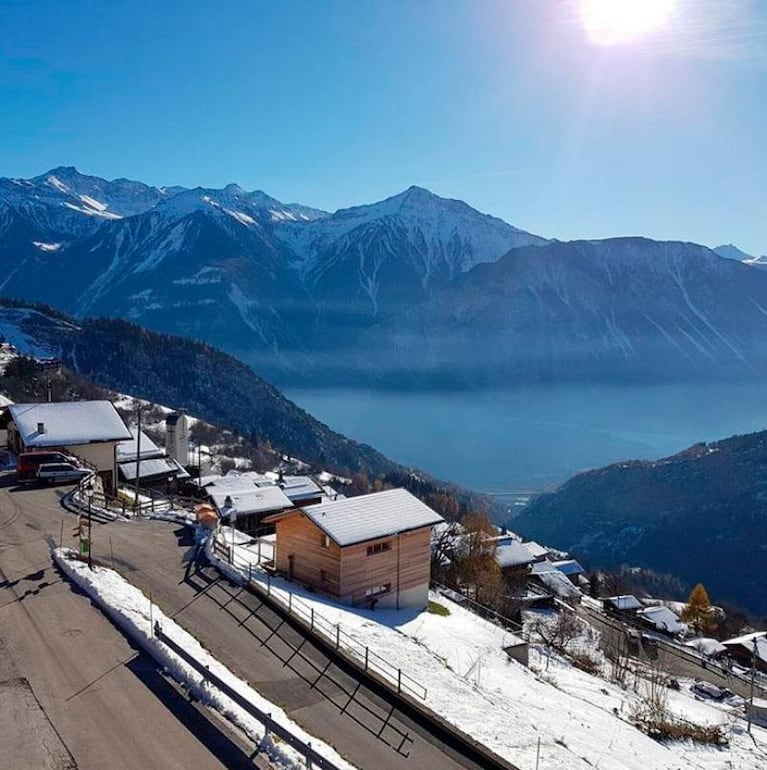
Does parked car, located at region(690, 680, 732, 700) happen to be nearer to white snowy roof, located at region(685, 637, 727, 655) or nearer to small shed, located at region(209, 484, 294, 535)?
white snowy roof, located at region(685, 637, 727, 655)

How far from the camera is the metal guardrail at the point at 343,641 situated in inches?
694

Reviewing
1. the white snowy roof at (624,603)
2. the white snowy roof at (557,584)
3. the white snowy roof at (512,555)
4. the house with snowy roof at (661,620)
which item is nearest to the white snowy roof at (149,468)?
the white snowy roof at (512,555)

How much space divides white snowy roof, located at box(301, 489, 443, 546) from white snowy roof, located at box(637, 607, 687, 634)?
1789 inches

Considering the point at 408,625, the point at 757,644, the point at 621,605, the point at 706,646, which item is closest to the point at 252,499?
the point at 408,625

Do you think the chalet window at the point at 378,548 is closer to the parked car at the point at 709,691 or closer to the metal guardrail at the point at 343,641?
the metal guardrail at the point at 343,641

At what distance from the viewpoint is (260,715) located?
12891 millimetres

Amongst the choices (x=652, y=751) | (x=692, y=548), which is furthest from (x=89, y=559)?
(x=692, y=548)

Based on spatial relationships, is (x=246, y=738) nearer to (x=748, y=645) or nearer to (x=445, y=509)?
(x=748, y=645)

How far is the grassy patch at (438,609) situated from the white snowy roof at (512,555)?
29.8 meters

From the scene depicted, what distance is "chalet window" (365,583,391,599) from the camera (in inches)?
1158

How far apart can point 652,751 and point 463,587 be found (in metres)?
26.0

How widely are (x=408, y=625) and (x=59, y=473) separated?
18.8 m

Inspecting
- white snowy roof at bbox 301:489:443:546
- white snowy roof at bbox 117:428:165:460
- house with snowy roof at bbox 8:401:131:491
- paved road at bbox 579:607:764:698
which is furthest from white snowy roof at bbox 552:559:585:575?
house with snowy roof at bbox 8:401:131:491

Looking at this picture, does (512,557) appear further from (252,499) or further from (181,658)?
(181,658)
